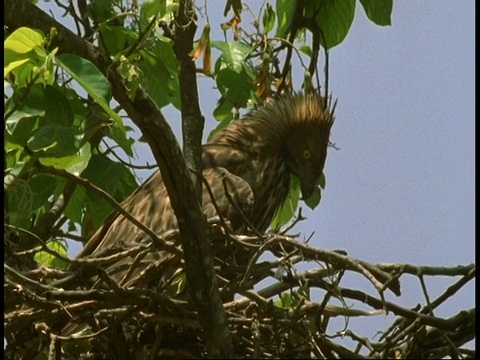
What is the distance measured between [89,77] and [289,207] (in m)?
2.04

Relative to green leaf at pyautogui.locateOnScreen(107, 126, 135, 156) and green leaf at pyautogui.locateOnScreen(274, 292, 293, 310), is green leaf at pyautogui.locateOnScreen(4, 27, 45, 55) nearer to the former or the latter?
green leaf at pyautogui.locateOnScreen(107, 126, 135, 156)

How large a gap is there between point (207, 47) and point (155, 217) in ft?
2.74

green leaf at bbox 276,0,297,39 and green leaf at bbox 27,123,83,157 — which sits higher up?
green leaf at bbox 276,0,297,39

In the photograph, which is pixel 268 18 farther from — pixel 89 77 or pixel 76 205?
pixel 89 77

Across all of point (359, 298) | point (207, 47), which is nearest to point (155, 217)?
point (207, 47)

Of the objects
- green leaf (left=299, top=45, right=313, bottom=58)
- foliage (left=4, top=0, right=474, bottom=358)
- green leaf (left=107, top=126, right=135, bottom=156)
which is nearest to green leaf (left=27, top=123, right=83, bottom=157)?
foliage (left=4, top=0, right=474, bottom=358)

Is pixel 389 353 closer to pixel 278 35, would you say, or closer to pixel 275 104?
pixel 278 35

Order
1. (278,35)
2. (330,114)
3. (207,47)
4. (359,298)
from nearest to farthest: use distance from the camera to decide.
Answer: (359,298) → (207,47) → (278,35) → (330,114)

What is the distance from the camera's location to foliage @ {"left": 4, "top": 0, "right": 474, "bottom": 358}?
3650mm

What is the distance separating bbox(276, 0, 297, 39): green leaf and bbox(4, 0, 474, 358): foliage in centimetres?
21

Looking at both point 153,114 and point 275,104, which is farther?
point 275,104

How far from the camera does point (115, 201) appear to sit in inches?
153

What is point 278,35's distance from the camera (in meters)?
4.90

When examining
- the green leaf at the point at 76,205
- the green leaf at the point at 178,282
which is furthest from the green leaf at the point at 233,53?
the green leaf at the point at 178,282
